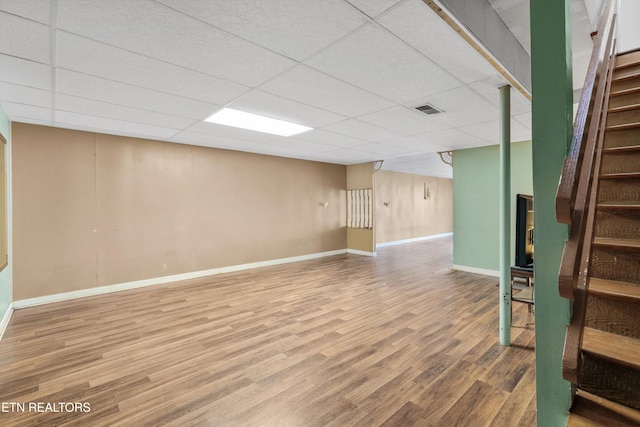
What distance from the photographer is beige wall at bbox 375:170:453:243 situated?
372 inches

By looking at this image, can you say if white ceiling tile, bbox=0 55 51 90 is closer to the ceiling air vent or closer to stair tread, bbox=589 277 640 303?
the ceiling air vent

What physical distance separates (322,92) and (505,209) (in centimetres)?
214

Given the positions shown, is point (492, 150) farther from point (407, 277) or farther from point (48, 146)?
point (48, 146)

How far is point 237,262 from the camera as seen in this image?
5922 mm

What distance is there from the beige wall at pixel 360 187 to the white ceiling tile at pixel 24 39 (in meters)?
6.37

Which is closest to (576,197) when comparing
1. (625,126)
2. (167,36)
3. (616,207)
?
(616,207)

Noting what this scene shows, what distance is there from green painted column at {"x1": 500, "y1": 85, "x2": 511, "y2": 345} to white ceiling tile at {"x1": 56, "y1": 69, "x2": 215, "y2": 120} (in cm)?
304

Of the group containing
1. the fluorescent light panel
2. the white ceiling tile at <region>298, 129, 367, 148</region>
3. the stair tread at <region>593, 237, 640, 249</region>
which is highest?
the fluorescent light panel

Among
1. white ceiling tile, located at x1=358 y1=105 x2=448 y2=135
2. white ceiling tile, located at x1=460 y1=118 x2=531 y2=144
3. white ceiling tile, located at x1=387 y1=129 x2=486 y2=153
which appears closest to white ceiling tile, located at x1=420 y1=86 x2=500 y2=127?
white ceiling tile, located at x1=358 y1=105 x2=448 y2=135

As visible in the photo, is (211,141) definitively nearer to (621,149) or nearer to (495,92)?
(495,92)

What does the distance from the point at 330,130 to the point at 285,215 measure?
2952 millimetres

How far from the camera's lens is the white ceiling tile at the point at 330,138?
14.8ft

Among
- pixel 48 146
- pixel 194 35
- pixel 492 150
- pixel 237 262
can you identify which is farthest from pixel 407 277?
pixel 48 146

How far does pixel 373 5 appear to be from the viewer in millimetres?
1654
